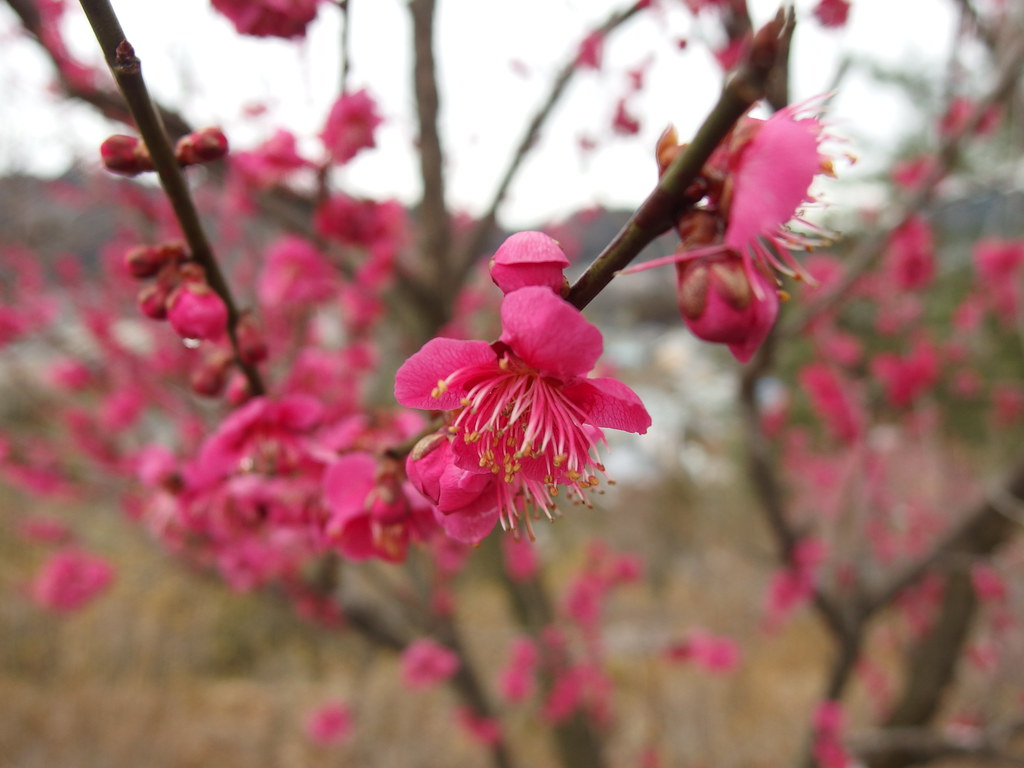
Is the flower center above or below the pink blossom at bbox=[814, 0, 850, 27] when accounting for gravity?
below

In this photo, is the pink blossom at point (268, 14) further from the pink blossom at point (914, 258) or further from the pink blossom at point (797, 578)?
the pink blossom at point (914, 258)

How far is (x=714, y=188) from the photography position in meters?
0.48

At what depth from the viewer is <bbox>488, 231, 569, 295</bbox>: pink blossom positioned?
1.58 ft

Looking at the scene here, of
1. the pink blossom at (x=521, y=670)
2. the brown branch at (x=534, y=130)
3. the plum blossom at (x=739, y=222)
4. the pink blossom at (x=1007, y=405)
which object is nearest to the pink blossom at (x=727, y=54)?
the brown branch at (x=534, y=130)

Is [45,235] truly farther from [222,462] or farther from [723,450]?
[723,450]

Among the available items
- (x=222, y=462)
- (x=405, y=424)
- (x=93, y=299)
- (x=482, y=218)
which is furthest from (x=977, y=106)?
(x=93, y=299)

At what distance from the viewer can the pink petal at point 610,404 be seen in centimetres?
52

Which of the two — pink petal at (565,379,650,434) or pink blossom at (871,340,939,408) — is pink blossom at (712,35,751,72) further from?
pink blossom at (871,340,939,408)

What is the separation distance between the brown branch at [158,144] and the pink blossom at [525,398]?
336mm

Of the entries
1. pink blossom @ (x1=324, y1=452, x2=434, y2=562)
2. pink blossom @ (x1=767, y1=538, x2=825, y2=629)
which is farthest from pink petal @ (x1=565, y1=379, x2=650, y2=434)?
pink blossom @ (x1=767, y1=538, x2=825, y2=629)

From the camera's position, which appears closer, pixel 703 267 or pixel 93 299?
pixel 703 267

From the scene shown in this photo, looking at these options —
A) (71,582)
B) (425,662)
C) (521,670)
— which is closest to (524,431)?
(425,662)

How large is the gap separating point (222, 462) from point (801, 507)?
6681mm

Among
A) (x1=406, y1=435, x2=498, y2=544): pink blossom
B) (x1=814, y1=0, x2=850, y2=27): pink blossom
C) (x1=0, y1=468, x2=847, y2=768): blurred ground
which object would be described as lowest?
(x1=0, y1=468, x2=847, y2=768): blurred ground
